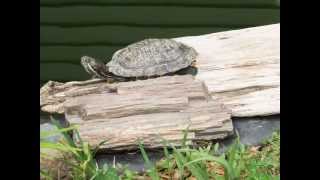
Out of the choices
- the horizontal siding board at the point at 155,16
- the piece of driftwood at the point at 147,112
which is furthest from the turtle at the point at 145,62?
the horizontal siding board at the point at 155,16

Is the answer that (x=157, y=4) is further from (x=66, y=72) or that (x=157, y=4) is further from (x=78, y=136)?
(x=78, y=136)

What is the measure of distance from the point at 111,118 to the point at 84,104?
0.69 feet

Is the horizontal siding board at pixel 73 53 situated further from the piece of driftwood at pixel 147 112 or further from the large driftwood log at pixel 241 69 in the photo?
the piece of driftwood at pixel 147 112

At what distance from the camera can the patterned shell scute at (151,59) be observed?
4.38 m

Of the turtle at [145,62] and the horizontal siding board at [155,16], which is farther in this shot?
the horizontal siding board at [155,16]

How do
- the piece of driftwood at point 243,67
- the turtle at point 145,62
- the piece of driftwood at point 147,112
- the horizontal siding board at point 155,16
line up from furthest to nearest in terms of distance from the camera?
the horizontal siding board at point 155,16
the turtle at point 145,62
the piece of driftwood at point 243,67
the piece of driftwood at point 147,112

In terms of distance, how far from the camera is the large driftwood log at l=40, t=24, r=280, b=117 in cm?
415

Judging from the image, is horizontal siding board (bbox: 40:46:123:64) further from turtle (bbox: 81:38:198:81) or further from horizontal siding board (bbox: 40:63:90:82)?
turtle (bbox: 81:38:198:81)

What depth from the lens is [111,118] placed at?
3.95 metres

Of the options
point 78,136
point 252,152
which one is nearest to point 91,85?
point 78,136

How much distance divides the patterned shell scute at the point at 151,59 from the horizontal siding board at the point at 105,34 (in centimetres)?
19

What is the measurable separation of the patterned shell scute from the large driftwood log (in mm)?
131

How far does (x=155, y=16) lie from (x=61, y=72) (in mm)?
Result: 677

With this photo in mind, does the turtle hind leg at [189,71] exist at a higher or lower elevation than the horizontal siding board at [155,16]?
lower
